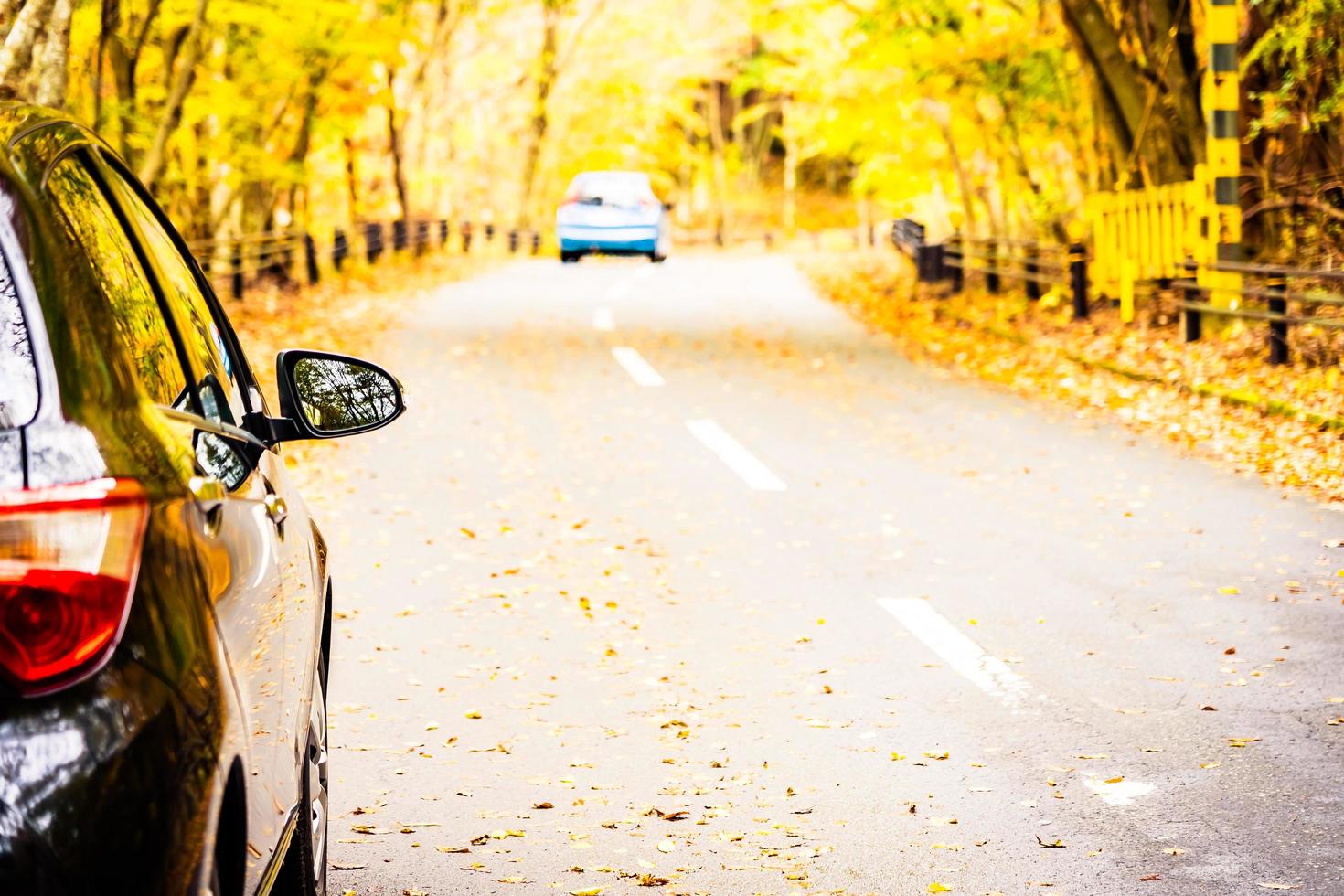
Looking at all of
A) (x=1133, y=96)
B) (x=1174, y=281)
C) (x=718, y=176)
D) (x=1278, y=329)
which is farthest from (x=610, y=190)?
(x=718, y=176)

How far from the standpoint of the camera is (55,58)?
14664mm

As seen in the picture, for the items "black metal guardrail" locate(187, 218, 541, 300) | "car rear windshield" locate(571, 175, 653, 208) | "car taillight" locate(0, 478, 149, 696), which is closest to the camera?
"car taillight" locate(0, 478, 149, 696)

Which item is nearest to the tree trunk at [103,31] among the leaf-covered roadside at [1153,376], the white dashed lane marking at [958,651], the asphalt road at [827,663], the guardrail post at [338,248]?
the asphalt road at [827,663]

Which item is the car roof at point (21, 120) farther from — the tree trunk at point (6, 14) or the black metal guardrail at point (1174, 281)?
the black metal guardrail at point (1174, 281)

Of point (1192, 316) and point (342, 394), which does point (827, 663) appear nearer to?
point (342, 394)

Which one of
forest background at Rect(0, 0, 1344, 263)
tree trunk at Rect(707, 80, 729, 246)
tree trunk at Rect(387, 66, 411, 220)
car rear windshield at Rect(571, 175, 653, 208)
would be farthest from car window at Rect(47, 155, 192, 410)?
tree trunk at Rect(707, 80, 729, 246)

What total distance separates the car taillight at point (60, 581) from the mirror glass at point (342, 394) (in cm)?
181

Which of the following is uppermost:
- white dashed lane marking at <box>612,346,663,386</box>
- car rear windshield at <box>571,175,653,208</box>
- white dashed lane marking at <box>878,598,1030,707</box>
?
car rear windshield at <box>571,175,653,208</box>

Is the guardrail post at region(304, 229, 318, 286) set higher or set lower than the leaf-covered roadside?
higher

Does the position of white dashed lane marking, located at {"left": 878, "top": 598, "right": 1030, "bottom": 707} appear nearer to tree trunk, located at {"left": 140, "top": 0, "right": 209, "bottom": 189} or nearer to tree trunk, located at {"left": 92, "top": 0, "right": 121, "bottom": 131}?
tree trunk, located at {"left": 92, "top": 0, "right": 121, "bottom": 131}

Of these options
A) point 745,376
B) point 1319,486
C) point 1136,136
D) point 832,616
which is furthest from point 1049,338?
point 832,616

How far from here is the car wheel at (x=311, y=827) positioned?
3.61 metres

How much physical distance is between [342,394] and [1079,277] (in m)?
19.6

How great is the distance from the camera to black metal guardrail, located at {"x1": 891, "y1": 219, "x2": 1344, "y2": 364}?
16.0 meters
